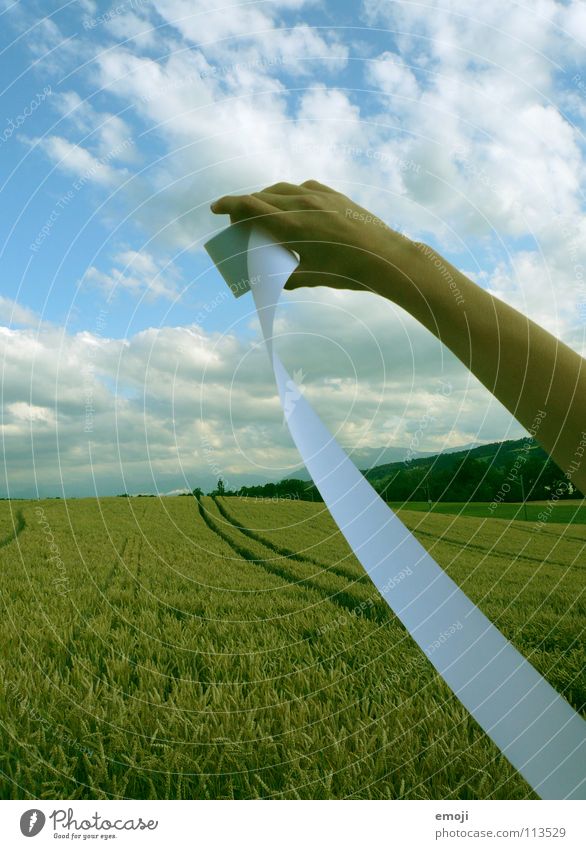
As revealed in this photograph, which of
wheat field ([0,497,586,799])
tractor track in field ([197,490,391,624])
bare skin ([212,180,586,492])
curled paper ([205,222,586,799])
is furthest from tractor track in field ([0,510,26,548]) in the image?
bare skin ([212,180,586,492])

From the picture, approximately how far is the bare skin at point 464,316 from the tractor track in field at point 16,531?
862cm

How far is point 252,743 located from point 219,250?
198 cm

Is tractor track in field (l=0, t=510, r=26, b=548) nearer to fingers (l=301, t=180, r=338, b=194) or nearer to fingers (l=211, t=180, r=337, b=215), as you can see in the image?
fingers (l=211, t=180, r=337, b=215)

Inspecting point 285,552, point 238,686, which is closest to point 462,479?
point 285,552

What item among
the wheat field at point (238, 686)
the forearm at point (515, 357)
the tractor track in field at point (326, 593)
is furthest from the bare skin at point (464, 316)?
the tractor track in field at point (326, 593)

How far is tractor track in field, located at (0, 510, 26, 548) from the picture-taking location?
925 centimetres

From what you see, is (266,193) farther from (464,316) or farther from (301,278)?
(464,316)

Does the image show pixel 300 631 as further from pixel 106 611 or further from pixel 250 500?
pixel 250 500

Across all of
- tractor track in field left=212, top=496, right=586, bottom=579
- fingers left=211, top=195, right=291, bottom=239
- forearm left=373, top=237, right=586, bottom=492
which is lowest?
tractor track in field left=212, top=496, right=586, bottom=579

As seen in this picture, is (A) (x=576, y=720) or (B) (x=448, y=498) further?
(B) (x=448, y=498)

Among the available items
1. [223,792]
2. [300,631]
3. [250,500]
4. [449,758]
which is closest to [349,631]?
[300,631]

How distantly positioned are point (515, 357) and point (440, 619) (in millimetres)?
987

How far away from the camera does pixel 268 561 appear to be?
8141mm
